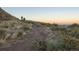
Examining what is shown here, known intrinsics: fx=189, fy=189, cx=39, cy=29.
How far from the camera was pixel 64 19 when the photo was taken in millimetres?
1964

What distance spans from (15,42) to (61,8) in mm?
591

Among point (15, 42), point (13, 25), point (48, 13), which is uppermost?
point (48, 13)

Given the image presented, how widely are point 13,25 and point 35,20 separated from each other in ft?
0.77

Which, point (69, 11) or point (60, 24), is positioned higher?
point (69, 11)

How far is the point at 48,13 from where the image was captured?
1.97m

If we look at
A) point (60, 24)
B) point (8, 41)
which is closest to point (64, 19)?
point (60, 24)

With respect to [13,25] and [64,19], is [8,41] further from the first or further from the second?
[64,19]

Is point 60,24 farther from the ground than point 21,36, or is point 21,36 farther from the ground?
point 60,24
